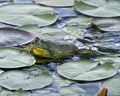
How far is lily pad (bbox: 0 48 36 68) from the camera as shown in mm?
2586

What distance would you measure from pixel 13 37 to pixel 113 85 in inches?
33.2

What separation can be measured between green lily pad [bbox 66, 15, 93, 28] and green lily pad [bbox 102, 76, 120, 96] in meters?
0.82

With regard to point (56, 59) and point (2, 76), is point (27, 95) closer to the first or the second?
point (2, 76)

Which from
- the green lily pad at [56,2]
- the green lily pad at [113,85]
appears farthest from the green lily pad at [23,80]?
the green lily pad at [56,2]

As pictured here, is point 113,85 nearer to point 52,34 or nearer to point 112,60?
point 112,60

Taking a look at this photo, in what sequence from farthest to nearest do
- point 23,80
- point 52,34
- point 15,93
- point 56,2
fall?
1. point 56,2
2. point 52,34
3. point 23,80
4. point 15,93

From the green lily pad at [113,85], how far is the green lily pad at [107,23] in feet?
2.35

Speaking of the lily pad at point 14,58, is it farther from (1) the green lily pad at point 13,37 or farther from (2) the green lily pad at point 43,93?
(2) the green lily pad at point 43,93

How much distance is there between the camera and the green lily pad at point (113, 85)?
7.70 ft

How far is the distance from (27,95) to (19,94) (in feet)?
0.14

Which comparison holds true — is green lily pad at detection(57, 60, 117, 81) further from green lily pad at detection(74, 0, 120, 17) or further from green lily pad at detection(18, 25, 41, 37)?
green lily pad at detection(74, 0, 120, 17)

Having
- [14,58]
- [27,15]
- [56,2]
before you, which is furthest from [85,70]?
[56,2]

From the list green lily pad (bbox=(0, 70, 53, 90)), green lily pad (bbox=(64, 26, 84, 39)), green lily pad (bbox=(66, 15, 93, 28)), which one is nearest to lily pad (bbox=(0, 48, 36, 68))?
green lily pad (bbox=(0, 70, 53, 90))

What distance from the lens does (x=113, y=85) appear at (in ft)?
7.97
